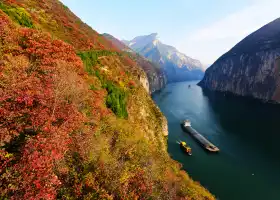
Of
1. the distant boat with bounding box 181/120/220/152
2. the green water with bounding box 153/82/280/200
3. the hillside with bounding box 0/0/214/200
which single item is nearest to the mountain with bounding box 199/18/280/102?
the green water with bounding box 153/82/280/200

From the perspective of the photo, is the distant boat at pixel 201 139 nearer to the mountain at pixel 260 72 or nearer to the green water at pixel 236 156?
the green water at pixel 236 156

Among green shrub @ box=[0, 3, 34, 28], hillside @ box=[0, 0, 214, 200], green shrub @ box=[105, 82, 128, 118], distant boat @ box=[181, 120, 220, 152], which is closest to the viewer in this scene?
hillside @ box=[0, 0, 214, 200]

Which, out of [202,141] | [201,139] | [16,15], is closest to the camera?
[16,15]

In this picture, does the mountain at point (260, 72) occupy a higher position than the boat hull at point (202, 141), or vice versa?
the mountain at point (260, 72)

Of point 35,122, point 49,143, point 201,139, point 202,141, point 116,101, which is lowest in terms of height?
point 202,141

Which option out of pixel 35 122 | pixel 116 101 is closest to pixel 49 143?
pixel 35 122

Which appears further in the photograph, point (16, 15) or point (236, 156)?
point (236, 156)

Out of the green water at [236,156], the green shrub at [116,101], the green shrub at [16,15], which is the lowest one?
the green water at [236,156]

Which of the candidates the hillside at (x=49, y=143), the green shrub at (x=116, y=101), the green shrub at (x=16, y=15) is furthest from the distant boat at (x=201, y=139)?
the green shrub at (x=16, y=15)

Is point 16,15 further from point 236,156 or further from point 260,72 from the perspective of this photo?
point 260,72

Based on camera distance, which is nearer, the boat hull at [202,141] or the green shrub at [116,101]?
the green shrub at [116,101]

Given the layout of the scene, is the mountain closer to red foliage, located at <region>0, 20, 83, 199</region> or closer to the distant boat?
the distant boat

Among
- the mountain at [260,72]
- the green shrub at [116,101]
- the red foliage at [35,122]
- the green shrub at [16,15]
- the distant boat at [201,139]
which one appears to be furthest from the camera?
the mountain at [260,72]
